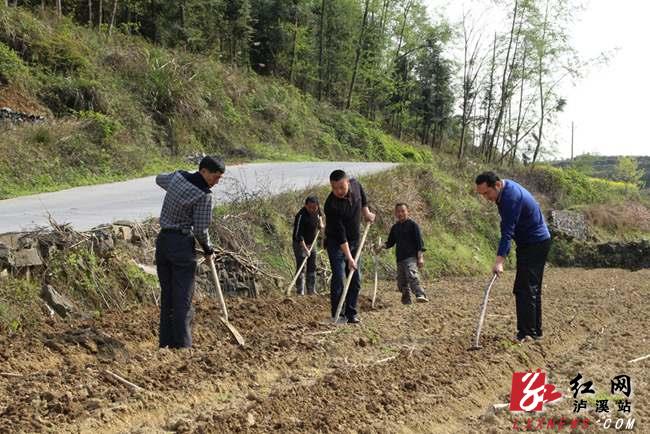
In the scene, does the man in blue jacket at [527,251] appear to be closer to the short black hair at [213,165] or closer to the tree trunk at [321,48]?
the short black hair at [213,165]

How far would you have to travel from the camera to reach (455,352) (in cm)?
623

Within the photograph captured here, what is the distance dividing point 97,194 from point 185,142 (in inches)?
271

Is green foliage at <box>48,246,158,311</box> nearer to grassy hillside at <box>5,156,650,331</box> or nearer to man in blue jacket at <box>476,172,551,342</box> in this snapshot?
grassy hillside at <box>5,156,650,331</box>

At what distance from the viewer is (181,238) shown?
6004 mm

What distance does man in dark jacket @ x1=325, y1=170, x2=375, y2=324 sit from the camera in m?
7.27

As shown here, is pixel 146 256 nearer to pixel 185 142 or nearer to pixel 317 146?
pixel 185 142

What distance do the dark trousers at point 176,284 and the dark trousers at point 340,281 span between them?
6.41 feet

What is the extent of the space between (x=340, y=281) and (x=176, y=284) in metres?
2.20

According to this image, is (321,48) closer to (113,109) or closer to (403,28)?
(403,28)

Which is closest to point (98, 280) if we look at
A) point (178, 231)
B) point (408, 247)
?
point (178, 231)

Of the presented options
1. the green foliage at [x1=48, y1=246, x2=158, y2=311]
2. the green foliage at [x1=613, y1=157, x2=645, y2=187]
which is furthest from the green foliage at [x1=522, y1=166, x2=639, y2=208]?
the green foliage at [x1=613, y1=157, x2=645, y2=187]

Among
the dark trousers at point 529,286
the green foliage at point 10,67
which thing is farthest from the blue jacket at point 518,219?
the green foliage at point 10,67

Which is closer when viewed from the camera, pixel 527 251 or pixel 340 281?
pixel 527 251

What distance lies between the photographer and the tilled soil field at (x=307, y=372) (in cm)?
433
